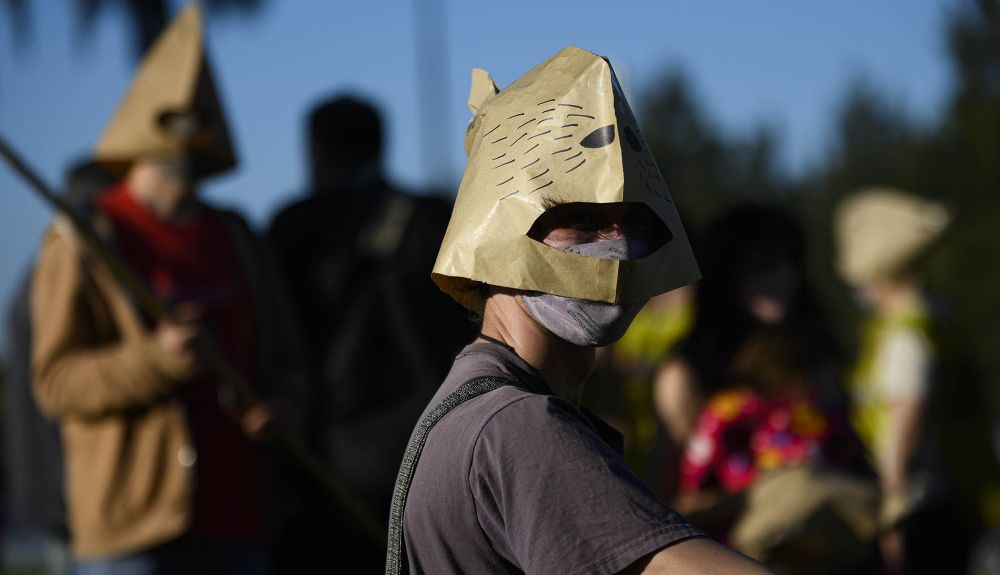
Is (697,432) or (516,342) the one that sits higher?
(516,342)

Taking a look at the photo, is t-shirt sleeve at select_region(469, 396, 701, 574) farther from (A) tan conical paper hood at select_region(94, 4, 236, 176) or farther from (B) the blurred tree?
(B) the blurred tree

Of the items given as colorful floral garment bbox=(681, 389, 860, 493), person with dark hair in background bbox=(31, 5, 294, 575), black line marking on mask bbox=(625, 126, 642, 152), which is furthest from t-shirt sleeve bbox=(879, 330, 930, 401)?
black line marking on mask bbox=(625, 126, 642, 152)

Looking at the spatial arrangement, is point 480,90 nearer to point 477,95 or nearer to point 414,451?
point 477,95

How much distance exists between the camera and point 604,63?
1904mm

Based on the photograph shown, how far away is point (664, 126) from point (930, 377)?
5367 centimetres

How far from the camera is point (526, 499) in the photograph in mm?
1621

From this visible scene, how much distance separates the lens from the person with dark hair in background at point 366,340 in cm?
437

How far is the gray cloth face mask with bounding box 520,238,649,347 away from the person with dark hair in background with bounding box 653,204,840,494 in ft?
6.58

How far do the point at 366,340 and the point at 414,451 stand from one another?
256cm

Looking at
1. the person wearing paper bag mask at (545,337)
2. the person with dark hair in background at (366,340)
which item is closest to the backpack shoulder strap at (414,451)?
the person wearing paper bag mask at (545,337)

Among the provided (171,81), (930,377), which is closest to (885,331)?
(930,377)

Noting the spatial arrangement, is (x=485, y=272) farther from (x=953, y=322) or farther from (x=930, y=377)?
(x=953, y=322)

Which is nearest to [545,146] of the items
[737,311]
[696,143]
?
[737,311]

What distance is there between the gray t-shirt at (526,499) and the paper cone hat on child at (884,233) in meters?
3.83
